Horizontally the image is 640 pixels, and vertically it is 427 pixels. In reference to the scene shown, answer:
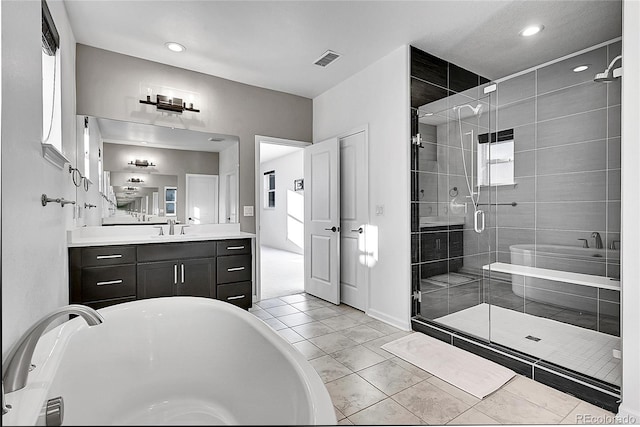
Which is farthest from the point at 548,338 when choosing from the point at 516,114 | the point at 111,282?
the point at 111,282

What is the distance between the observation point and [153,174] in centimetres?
336

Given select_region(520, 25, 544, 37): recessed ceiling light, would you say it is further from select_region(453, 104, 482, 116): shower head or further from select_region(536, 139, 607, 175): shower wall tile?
select_region(536, 139, 607, 175): shower wall tile

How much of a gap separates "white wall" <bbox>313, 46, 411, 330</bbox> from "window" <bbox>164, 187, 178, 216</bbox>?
2.01m

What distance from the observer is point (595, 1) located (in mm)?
2326

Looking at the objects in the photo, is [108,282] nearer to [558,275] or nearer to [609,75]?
[558,275]

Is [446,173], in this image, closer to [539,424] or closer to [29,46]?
[539,424]

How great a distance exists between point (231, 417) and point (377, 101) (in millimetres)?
3151

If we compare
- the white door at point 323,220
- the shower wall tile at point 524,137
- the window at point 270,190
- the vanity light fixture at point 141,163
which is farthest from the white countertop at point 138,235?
the window at point 270,190

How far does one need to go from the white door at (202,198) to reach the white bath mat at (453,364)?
225 centimetres

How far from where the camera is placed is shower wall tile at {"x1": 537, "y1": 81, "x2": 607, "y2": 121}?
2.56m

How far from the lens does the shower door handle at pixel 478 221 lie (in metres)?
3.00

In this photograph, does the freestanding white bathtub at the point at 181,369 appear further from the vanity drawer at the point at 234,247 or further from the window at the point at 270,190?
the window at the point at 270,190

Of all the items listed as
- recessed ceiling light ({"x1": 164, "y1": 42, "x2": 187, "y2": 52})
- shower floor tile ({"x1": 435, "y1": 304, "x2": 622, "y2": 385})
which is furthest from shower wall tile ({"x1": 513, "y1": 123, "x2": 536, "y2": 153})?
recessed ceiling light ({"x1": 164, "y1": 42, "x2": 187, "y2": 52})

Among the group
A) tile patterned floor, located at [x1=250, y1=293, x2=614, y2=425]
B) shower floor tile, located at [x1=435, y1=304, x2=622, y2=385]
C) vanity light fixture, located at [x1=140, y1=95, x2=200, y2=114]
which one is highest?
vanity light fixture, located at [x1=140, y1=95, x2=200, y2=114]
